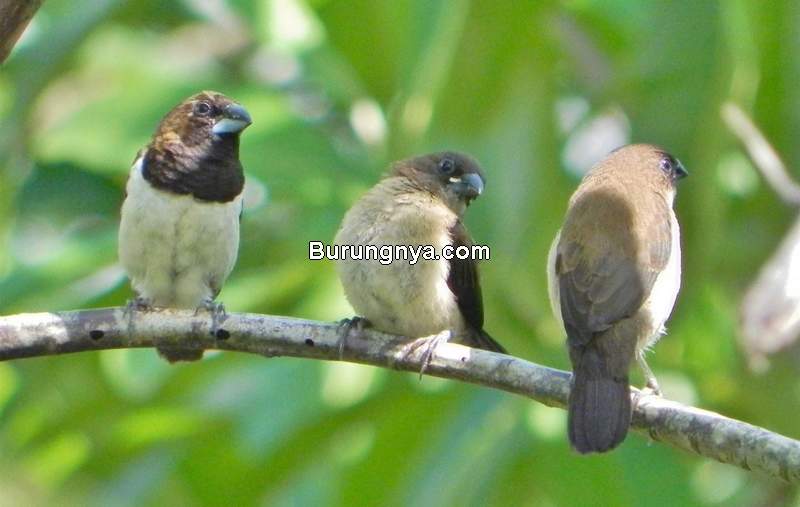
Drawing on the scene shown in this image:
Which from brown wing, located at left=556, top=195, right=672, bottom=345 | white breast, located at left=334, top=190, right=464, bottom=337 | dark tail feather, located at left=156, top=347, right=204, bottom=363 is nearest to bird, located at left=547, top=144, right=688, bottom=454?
brown wing, located at left=556, top=195, right=672, bottom=345

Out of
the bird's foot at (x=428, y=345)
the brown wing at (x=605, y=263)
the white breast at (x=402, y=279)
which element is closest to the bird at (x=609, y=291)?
the brown wing at (x=605, y=263)

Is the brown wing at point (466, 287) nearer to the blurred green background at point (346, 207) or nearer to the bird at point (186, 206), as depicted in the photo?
the blurred green background at point (346, 207)

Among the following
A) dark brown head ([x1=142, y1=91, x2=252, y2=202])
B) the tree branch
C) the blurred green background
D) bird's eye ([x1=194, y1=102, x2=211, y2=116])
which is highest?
the tree branch

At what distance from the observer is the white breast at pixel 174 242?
242 inches

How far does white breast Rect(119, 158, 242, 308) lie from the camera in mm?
6137

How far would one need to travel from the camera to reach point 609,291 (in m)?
5.66

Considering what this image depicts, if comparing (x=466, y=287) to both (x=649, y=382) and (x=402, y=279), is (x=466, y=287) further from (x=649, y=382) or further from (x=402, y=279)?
(x=649, y=382)

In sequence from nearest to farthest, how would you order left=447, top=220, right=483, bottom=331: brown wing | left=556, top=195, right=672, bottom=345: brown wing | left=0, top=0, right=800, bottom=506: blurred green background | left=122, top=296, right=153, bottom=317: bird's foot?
1. left=122, top=296, right=153, bottom=317: bird's foot
2. left=556, top=195, right=672, bottom=345: brown wing
3. left=447, top=220, right=483, bottom=331: brown wing
4. left=0, top=0, right=800, bottom=506: blurred green background

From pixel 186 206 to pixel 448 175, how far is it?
115cm

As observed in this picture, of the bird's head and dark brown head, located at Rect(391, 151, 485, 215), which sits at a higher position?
the bird's head

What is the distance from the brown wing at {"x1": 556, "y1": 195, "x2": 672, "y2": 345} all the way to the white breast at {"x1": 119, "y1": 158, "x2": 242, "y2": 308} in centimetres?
127

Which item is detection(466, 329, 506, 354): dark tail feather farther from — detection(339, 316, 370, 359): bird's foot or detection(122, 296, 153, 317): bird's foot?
detection(122, 296, 153, 317): bird's foot

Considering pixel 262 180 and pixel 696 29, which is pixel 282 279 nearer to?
pixel 262 180

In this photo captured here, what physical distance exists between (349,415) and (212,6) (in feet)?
8.55
